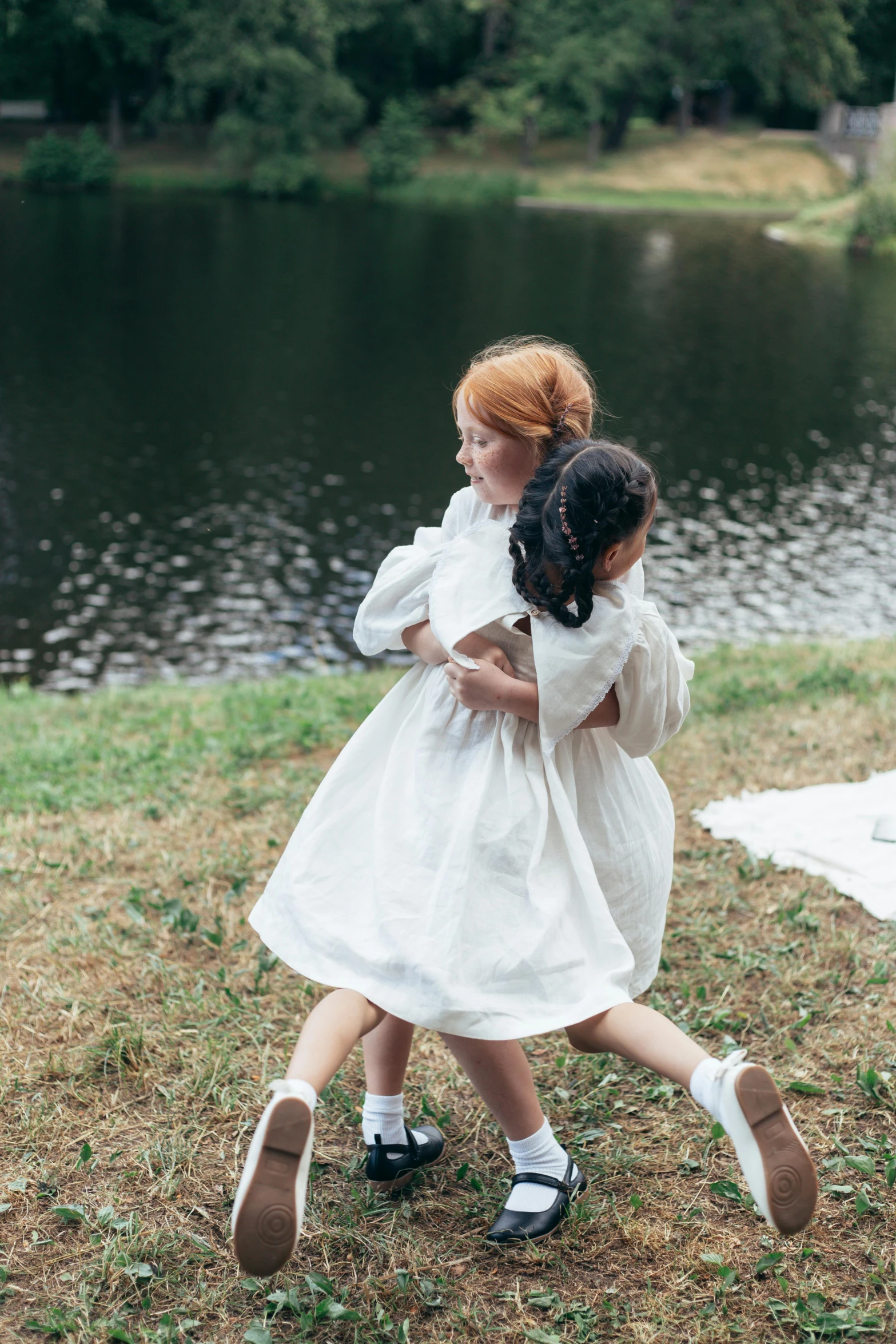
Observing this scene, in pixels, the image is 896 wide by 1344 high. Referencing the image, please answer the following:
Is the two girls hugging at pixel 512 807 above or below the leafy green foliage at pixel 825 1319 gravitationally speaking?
above

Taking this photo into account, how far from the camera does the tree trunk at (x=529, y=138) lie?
1505 inches

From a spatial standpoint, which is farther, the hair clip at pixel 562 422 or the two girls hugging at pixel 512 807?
the hair clip at pixel 562 422

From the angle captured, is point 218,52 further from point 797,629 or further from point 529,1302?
point 529,1302

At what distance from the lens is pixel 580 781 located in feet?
6.77

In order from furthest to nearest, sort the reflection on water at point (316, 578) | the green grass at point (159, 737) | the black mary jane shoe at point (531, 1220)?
the reflection on water at point (316, 578)
the green grass at point (159, 737)
the black mary jane shoe at point (531, 1220)

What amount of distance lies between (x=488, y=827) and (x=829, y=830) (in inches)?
79.0

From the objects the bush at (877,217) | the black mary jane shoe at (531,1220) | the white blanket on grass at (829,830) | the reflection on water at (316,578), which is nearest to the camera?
the black mary jane shoe at (531,1220)

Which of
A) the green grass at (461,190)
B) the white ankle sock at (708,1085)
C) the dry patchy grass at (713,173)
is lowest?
the white ankle sock at (708,1085)

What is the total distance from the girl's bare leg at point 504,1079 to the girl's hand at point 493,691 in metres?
0.54

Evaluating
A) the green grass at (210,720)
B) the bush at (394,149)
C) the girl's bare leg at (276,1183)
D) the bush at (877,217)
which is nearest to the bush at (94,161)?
the bush at (394,149)

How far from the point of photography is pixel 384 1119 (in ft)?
7.29

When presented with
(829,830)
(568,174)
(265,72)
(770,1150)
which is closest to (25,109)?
(265,72)

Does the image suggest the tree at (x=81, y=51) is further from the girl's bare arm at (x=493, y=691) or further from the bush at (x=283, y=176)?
the girl's bare arm at (x=493, y=691)

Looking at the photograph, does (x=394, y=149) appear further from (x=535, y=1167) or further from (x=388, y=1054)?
(x=535, y=1167)
